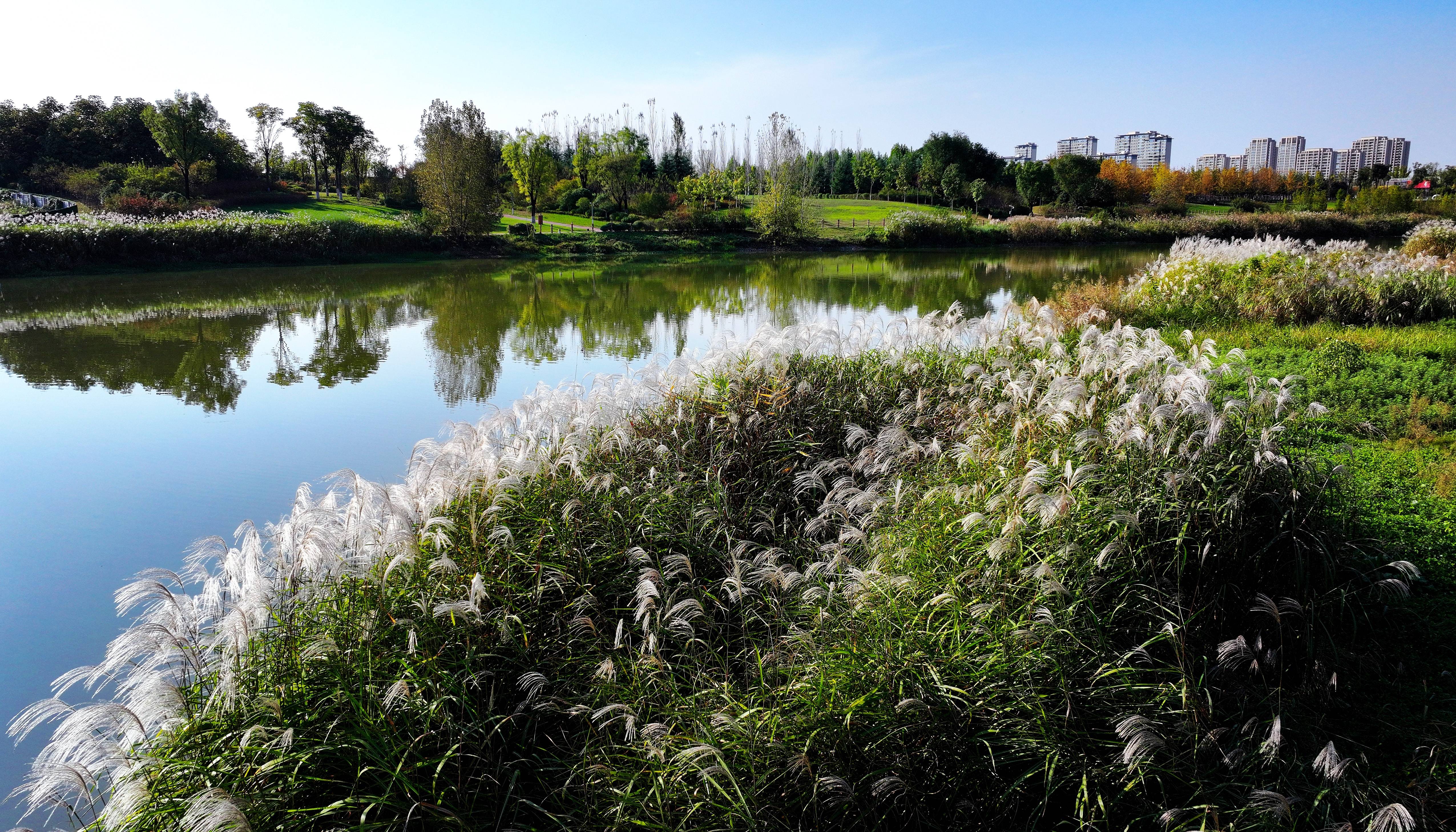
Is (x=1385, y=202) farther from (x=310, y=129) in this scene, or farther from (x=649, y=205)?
(x=310, y=129)

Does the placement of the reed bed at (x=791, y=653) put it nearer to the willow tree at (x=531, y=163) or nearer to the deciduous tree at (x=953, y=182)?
the willow tree at (x=531, y=163)

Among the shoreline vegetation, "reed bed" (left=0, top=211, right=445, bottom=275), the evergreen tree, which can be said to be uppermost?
the evergreen tree

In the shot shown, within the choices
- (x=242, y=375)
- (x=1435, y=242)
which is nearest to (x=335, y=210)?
(x=242, y=375)

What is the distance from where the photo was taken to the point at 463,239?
33000mm

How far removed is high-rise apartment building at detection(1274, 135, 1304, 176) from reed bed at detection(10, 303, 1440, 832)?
16409 centimetres

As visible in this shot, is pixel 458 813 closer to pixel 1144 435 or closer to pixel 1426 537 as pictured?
pixel 1144 435

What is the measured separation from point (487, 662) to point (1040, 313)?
5.94 metres

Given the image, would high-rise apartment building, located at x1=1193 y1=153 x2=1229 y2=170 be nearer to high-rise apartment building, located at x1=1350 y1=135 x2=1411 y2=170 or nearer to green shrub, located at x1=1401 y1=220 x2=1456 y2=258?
high-rise apartment building, located at x1=1350 y1=135 x2=1411 y2=170

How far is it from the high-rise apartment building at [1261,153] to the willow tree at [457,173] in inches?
5831

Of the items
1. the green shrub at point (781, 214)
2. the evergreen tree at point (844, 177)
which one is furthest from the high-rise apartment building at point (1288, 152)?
the green shrub at point (781, 214)

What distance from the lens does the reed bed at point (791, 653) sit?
2418mm

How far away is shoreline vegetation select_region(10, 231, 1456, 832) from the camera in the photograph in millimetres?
2434

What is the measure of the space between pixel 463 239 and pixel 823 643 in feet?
110

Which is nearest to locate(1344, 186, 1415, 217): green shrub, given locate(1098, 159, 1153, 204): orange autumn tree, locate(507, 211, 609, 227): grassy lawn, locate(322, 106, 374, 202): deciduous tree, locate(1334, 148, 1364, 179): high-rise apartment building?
locate(1098, 159, 1153, 204): orange autumn tree
